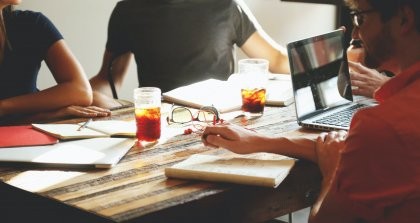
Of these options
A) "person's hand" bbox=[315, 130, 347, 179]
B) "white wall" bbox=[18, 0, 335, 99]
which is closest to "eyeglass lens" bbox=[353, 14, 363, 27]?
"person's hand" bbox=[315, 130, 347, 179]

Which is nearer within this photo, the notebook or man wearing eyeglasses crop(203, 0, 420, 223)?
man wearing eyeglasses crop(203, 0, 420, 223)

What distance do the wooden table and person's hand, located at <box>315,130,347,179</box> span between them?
0.04 m

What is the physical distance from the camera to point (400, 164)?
1.02 metres

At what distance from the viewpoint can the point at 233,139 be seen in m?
1.46

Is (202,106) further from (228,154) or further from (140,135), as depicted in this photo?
(228,154)

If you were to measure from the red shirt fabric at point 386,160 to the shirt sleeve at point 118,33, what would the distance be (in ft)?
5.73

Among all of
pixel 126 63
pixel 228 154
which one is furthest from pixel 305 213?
pixel 228 154

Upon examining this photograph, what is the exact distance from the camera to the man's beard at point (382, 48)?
1.14 meters

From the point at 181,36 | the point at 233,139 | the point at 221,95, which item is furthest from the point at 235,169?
the point at 181,36

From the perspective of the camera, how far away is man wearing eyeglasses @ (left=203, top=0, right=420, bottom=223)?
1.01 m

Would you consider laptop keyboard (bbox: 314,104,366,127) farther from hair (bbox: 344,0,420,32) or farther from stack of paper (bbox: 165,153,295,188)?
hair (bbox: 344,0,420,32)

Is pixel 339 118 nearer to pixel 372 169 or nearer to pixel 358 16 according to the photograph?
pixel 358 16

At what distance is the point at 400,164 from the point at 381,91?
192 millimetres

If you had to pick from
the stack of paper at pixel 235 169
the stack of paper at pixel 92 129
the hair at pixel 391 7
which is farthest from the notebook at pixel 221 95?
the hair at pixel 391 7
